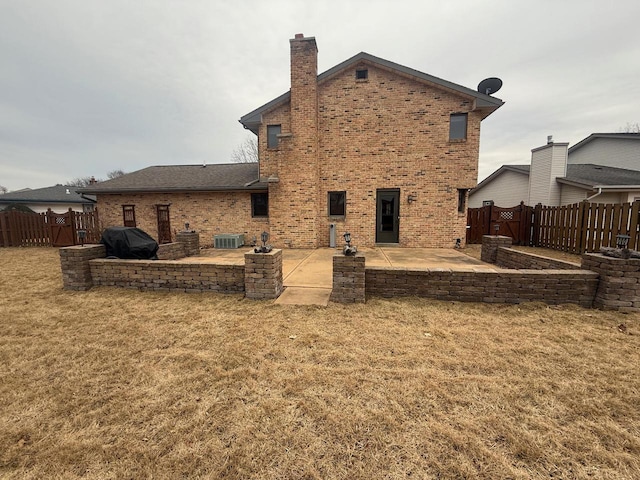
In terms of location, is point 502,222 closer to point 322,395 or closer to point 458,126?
point 458,126

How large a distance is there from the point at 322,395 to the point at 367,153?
958 centimetres

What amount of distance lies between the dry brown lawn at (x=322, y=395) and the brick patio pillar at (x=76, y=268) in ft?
4.19

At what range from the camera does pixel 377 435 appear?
190 centimetres

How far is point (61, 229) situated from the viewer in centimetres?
1216

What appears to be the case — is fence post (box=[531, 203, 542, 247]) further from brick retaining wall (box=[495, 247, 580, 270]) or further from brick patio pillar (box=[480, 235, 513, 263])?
brick retaining wall (box=[495, 247, 580, 270])

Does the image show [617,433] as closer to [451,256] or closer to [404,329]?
[404,329]

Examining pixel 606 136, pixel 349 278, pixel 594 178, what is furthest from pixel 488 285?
pixel 606 136

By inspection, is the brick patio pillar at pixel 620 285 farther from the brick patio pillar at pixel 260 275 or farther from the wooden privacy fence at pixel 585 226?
the brick patio pillar at pixel 260 275

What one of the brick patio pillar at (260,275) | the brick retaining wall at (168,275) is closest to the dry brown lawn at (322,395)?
the brick patio pillar at (260,275)

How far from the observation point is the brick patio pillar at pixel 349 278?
4449 mm

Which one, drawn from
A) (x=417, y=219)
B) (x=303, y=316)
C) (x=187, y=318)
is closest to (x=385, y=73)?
(x=417, y=219)

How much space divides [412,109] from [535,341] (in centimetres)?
935

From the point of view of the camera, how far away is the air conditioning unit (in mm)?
10867

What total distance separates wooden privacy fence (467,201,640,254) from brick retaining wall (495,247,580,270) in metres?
4.17
